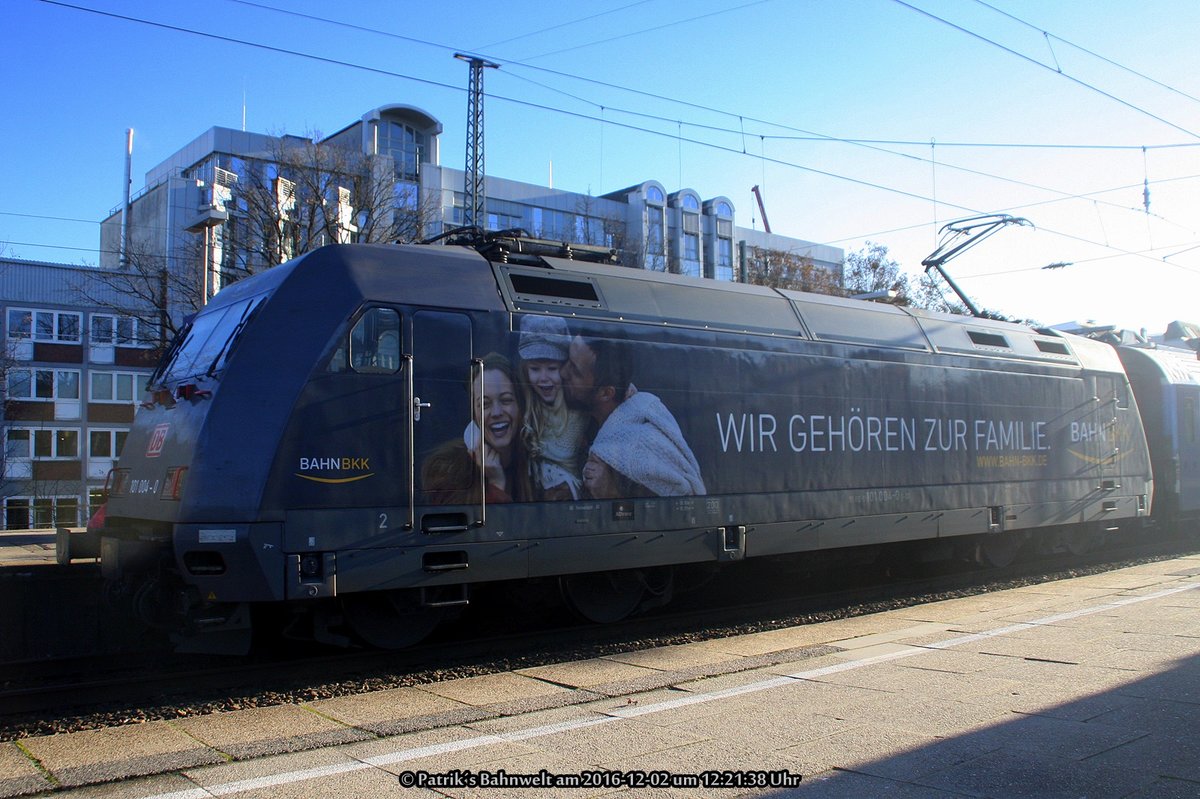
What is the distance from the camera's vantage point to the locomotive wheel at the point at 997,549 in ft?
47.7

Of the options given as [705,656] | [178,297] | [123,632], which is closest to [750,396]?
[705,656]

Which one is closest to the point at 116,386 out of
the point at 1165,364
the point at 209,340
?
the point at 209,340

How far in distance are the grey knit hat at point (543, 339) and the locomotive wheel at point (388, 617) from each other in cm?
236

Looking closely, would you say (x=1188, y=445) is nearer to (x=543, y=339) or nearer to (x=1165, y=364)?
(x=1165, y=364)

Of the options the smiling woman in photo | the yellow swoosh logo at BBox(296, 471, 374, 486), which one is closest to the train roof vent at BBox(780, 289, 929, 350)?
the smiling woman in photo

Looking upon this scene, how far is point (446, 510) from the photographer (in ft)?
26.8

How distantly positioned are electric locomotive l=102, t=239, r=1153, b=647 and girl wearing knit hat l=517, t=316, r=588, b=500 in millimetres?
21

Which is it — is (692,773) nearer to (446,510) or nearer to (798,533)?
(446,510)

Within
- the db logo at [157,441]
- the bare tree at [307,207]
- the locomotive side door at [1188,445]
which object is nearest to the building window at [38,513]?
the bare tree at [307,207]

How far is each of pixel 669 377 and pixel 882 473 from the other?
370 centimetres

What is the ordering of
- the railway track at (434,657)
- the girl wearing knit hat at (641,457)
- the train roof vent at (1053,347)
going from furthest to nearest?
the train roof vent at (1053,347)
the girl wearing knit hat at (641,457)
the railway track at (434,657)

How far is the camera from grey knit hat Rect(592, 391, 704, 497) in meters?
Result: 9.33

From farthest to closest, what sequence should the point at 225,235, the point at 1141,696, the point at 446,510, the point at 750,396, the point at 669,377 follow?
the point at 225,235 → the point at 750,396 → the point at 669,377 → the point at 446,510 → the point at 1141,696

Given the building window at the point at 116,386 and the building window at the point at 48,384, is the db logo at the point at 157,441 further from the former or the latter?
the building window at the point at 116,386
